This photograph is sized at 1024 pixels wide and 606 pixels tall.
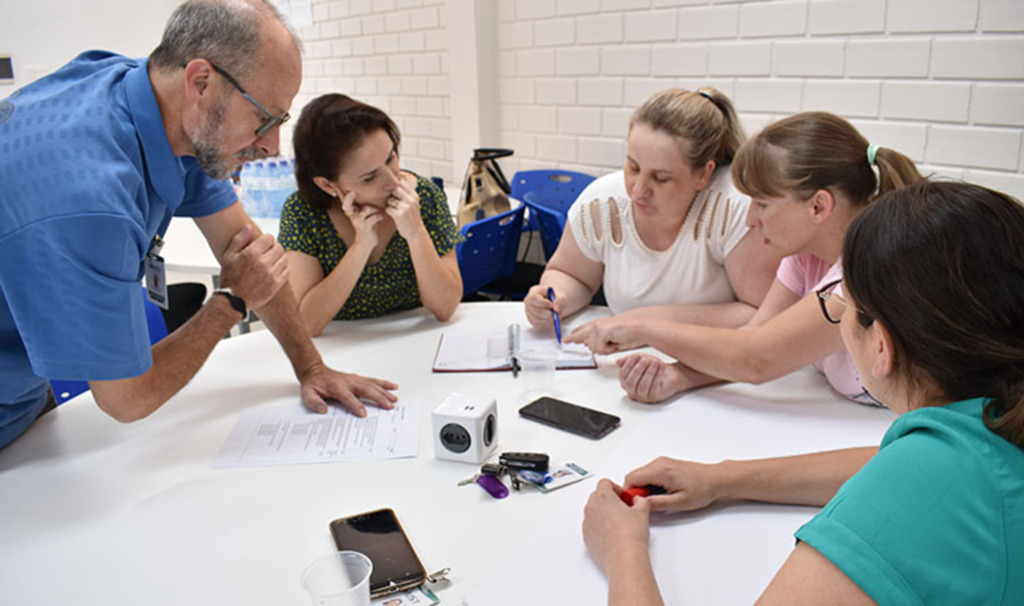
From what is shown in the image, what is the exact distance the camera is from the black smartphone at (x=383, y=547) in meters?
0.95

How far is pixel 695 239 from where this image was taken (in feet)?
6.47

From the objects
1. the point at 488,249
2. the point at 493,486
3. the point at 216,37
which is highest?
the point at 216,37

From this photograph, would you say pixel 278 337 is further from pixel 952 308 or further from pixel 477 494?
pixel 952 308

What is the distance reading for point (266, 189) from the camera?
3.55 m

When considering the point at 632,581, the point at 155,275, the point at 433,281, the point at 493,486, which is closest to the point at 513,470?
the point at 493,486

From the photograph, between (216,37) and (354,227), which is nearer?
(216,37)

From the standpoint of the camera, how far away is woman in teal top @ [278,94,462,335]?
2.00 metres

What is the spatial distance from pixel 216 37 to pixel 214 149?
217 millimetres

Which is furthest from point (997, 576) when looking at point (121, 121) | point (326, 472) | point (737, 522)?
point (121, 121)

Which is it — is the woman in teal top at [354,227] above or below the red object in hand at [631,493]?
above

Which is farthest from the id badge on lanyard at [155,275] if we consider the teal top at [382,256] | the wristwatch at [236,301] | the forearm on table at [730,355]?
the forearm on table at [730,355]

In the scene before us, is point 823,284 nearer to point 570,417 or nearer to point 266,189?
point 570,417

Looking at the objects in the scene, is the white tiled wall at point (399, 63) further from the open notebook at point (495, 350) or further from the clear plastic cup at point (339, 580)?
the clear plastic cup at point (339, 580)

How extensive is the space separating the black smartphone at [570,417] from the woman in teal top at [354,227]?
26.3 inches
